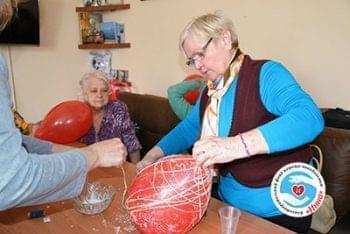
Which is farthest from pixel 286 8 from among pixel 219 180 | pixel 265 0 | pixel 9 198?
pixel 9 198

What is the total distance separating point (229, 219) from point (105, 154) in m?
0.44

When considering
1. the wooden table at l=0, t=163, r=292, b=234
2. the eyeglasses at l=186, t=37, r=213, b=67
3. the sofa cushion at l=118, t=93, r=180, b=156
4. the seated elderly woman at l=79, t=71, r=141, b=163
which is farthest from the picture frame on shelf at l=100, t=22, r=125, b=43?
the wooden table at l=0, t=163, r=292, b=234

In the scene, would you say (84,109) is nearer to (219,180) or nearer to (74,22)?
(219,180)

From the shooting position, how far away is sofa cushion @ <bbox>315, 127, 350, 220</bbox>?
1682 mm

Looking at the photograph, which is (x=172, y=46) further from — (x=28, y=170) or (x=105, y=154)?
(x=28, y=170)

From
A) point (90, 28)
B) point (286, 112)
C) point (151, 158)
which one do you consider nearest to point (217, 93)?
point (286, 112)

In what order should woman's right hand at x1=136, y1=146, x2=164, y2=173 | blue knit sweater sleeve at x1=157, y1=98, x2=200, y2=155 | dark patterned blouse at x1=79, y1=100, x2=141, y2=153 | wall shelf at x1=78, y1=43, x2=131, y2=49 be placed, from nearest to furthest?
woman's right hand at x1=136, y1=146, x2=164, y2=173 < blue knit sweater sleeve at x1=157, y1=98, x2=200, y2=155 < dark patterned blouse at x1=79, y1=100, x2=141, y2=153 < wall shelf at x1=78, y1=43, x2=131, y2=49

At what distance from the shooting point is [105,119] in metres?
2.47

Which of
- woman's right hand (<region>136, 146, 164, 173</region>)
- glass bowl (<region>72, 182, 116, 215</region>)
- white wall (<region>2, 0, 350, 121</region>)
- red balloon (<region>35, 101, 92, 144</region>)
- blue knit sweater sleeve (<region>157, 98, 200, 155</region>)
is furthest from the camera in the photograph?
red balloon (<region>35, 101, 92, 144</region>)

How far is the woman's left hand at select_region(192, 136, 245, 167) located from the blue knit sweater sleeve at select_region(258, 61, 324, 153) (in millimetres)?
97

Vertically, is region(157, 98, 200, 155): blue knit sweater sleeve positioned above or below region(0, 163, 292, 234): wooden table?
above

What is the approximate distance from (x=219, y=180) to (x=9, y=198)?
88cm

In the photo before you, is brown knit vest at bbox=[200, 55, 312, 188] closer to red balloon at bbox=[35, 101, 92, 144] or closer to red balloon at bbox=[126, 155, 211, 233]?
red balloon at bbox=[126, 155, 211, 233]

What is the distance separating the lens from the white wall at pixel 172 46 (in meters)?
2.02
